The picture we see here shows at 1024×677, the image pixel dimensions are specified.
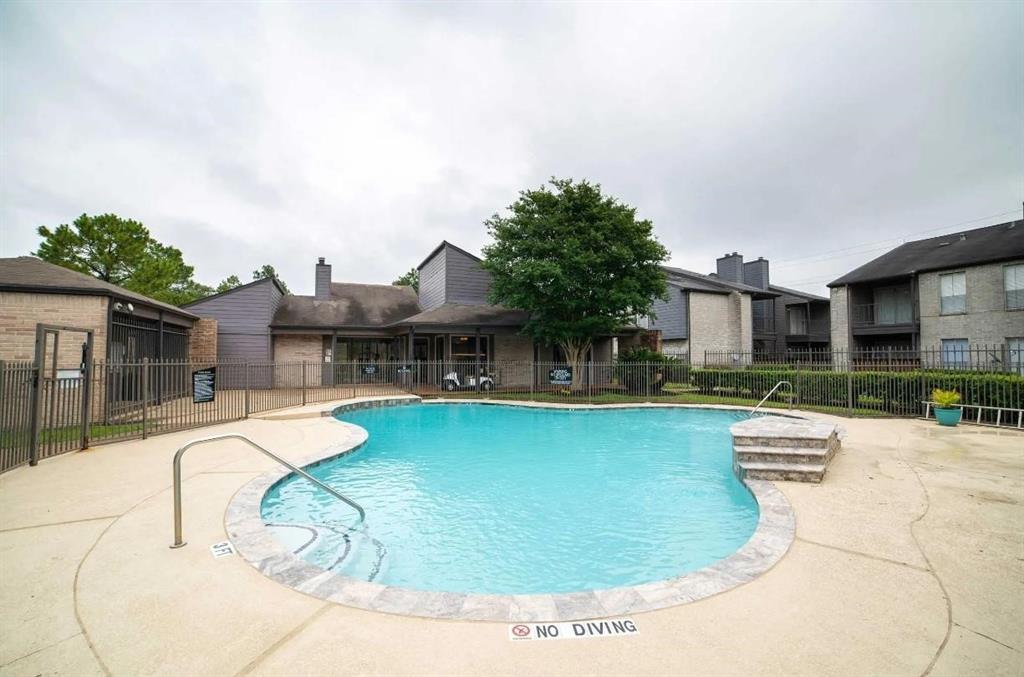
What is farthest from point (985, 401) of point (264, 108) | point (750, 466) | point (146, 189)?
point (146, 189)

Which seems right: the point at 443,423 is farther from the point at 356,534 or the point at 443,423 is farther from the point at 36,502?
the point at 36,502

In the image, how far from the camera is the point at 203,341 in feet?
61.7

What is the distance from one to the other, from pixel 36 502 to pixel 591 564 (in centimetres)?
639

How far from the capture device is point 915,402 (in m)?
11.9

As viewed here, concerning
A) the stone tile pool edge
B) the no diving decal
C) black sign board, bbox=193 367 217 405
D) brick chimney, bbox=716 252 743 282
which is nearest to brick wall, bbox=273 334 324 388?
black sign board, bbox=193 367 217 405

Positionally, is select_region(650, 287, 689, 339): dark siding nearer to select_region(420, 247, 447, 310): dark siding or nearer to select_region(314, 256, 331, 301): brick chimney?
select_region(420, 247, 447, 310): dark siding

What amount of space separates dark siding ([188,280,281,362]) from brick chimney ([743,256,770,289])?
29.7 m

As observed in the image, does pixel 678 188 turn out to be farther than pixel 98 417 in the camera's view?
Yes

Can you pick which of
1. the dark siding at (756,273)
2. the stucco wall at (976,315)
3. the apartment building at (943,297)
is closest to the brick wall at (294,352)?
the apartment building at (943,297)

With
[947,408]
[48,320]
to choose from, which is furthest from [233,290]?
[947,408]

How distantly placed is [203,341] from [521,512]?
19.6 metres

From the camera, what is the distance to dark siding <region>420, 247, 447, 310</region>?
2177cm

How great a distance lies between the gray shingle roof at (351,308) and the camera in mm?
21516

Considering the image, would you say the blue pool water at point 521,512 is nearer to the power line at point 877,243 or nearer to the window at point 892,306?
the window at point 892,306
